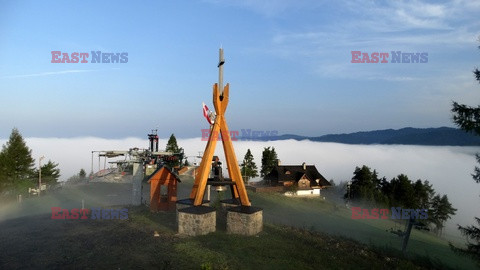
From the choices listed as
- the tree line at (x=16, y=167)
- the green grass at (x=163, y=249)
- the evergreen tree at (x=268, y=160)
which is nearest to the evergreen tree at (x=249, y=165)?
the evergreen tree at (x=268, y=160)

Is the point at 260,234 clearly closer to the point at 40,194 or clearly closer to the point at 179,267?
the point at 179,267

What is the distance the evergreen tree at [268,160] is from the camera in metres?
60.7

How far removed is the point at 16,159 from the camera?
4019 centimetres

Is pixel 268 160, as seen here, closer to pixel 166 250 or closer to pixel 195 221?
pixel 195 221

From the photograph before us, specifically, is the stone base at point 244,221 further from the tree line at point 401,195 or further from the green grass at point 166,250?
the tree line at point 401,195

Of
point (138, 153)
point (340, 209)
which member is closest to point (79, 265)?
point (138, 153)

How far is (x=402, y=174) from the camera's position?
52375mm

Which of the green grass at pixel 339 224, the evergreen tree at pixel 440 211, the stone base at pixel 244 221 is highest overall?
the stone base at pixel 244 221

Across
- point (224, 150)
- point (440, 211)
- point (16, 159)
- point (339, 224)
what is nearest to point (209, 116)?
point (224, 150)

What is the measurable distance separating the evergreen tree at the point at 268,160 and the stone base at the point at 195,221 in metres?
45.0

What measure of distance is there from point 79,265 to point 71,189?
3072 centimetres

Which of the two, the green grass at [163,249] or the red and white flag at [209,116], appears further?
the red and white flag at [209,116]

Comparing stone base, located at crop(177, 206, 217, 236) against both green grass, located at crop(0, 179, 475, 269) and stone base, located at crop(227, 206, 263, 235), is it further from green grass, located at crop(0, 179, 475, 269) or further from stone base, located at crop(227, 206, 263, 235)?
stone base, located at crop(227, 206, 263, 235)

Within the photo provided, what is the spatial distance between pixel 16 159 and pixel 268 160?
41415 mm
